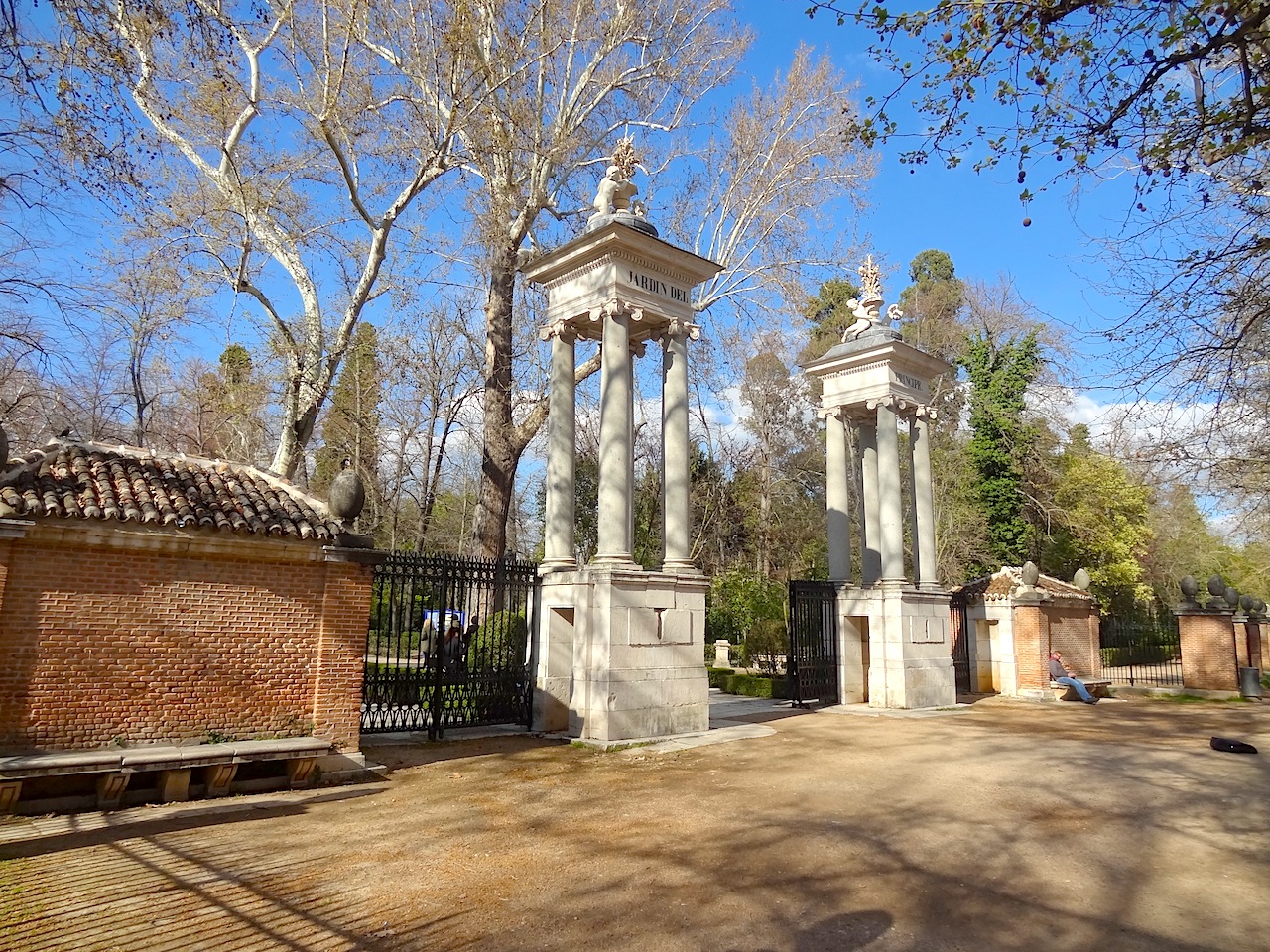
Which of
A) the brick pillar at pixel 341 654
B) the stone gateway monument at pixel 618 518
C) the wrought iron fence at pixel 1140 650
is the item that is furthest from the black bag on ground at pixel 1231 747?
the wrought iron fence at pixel 1140 650

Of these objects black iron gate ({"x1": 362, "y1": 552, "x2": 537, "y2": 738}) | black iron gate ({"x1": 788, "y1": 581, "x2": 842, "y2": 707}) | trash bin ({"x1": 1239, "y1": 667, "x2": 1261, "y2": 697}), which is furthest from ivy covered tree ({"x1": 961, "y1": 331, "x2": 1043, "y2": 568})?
black iron gate ({"x1": 362, "y1": 552, "x2": 537, "y2": 738})

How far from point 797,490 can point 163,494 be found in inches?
1300

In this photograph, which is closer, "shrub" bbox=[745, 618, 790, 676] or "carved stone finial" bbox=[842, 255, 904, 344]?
"carved stone finial" bbox=[842, 255, 904, 344]

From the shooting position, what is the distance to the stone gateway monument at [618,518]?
12.0 meters

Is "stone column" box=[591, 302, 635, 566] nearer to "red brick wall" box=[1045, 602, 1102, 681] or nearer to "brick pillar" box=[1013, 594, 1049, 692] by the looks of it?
"brick pillar" box=[1013, 594, 1049, 692]

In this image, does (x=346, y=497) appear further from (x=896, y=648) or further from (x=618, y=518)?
(x=896, y=648)

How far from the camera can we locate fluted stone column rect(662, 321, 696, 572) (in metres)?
13.3

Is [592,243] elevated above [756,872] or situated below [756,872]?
above

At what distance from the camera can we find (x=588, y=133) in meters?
21.2

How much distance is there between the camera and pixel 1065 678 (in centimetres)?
1872

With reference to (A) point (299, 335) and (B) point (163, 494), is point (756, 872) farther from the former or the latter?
(A) point (299, 335)

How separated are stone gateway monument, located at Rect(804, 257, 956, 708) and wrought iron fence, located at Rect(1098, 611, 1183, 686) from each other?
9675mm

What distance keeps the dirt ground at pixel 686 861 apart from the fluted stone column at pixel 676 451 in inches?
157

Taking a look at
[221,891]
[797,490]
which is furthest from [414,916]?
[797,490]
